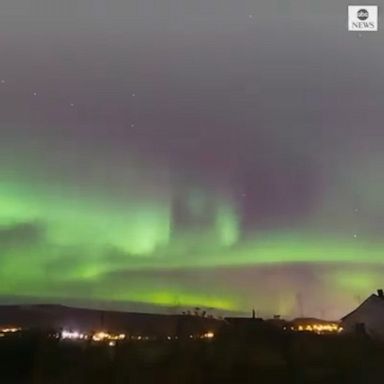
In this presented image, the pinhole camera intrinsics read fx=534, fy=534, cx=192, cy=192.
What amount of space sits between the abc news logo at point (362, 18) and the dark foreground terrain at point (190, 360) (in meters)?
0.61

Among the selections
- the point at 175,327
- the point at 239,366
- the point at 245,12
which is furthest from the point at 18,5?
the point at 239,366

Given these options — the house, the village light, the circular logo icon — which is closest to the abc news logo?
the circular logo icon

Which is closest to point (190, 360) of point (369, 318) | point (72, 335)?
point (72, 335)

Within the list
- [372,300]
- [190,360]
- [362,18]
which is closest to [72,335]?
[190,360]

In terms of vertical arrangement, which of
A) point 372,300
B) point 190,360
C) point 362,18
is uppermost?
point 362,18

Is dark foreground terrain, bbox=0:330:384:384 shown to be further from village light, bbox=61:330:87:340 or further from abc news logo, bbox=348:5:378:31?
abc news logo, bbox=348:5:378:31

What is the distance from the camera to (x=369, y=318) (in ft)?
3.57

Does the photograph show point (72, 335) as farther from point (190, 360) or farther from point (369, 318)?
point (369, 318)

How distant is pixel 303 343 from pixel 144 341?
32 cm

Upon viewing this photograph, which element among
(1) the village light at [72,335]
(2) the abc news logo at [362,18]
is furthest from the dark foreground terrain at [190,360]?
(2) the abc news logo at [362,18]

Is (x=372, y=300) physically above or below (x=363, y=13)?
below

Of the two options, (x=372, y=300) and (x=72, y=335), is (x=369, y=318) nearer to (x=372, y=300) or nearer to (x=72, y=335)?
(x=372, y=300)

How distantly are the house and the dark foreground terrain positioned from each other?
0.02 metres

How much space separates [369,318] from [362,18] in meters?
0.60
